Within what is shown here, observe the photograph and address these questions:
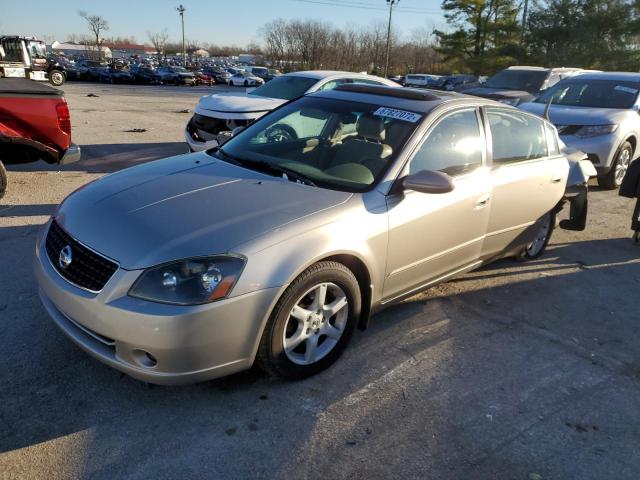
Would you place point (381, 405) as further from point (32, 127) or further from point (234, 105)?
point (234, 105)

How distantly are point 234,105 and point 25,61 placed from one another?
21.8 m

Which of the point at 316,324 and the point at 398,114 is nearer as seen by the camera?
the point at 316,324

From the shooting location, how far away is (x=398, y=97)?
13.0 ft

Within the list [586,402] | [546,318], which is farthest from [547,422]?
[546,318]

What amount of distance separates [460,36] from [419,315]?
149 ft

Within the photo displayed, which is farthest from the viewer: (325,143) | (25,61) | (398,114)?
(25,61)

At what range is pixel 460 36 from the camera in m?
44.4

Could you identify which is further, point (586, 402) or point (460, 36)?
point (460, 36)

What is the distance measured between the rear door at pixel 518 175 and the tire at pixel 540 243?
302 mm

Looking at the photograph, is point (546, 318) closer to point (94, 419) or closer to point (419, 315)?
point (419, 315)

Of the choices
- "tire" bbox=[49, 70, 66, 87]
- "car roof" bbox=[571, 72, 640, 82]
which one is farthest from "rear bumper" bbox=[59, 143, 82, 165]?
"tire" bbox=[49, 70, 66, 87]

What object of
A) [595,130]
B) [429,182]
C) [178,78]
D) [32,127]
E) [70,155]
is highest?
[429,182]

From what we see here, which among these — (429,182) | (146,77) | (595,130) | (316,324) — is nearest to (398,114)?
(429,182)

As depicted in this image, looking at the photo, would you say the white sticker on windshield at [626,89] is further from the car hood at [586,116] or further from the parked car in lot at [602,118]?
the car hood at [586,116]
